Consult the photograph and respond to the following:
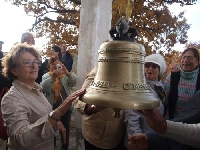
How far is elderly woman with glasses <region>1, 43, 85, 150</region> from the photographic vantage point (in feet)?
5.90

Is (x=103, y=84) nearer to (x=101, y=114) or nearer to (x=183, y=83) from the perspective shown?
(x=101, y=114)

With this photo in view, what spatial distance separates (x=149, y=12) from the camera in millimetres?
8602

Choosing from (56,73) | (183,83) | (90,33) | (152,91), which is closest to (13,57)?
(152,91)

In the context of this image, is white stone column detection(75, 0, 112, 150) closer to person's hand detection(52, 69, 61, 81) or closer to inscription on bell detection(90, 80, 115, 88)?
person's hand detection(52, 69, 61, 81)

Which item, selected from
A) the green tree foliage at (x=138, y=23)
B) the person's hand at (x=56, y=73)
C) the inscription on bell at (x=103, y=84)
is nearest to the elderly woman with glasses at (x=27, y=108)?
the inscription on bell at (x=103, y=84)

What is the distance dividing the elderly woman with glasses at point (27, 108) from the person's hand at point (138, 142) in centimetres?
56

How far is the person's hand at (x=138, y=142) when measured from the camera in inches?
75.5

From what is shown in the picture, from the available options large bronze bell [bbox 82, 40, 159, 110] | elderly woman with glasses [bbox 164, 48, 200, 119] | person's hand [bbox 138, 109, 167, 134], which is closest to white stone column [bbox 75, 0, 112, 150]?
elderly woman with glasses [bbox 164, 48, 200, 119]

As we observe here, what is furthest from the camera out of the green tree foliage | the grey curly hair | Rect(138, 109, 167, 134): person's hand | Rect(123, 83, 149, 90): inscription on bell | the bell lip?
the green tree foliage

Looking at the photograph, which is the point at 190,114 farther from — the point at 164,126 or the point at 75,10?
the point at 75,10

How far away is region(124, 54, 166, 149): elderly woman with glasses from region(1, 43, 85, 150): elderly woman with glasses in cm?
74

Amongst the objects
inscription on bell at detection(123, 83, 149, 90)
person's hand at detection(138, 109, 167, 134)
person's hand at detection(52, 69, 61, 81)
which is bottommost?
person's hand at detection(138, 109, 167, 134)

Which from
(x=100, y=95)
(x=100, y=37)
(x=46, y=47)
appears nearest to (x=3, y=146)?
(x=100, y=37)

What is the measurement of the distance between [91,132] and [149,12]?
6.89 metres
